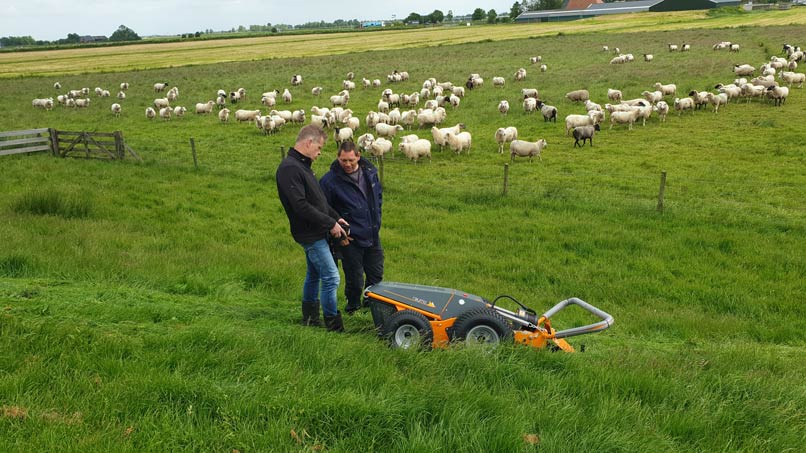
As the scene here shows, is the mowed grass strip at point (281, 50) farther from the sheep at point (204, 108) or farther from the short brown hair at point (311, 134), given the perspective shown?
the short brown hair at point (311, 134)

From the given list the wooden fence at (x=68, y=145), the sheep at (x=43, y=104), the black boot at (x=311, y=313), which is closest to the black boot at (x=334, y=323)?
the black boot at (x=311, y=313)

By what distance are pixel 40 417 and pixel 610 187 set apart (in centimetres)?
1606

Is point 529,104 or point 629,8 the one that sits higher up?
point 629,8

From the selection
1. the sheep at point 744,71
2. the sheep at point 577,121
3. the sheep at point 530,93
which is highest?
the sheep at point 744,71

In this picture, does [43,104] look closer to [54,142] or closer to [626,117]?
[54,142]

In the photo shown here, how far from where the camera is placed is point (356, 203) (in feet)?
22.1

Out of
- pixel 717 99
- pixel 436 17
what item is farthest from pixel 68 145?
pixel 436 17

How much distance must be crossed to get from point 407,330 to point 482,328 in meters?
0.80

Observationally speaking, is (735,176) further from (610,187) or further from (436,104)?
(436,104)

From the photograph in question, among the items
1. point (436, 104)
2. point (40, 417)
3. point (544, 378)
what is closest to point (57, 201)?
point (40, 417)

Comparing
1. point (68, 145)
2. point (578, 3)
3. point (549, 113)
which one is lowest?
point (549, 113)

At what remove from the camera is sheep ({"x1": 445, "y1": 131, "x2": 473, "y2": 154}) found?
73.1 feet

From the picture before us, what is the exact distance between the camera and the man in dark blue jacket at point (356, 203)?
21.9 feet

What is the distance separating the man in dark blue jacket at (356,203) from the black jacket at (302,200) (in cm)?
53
